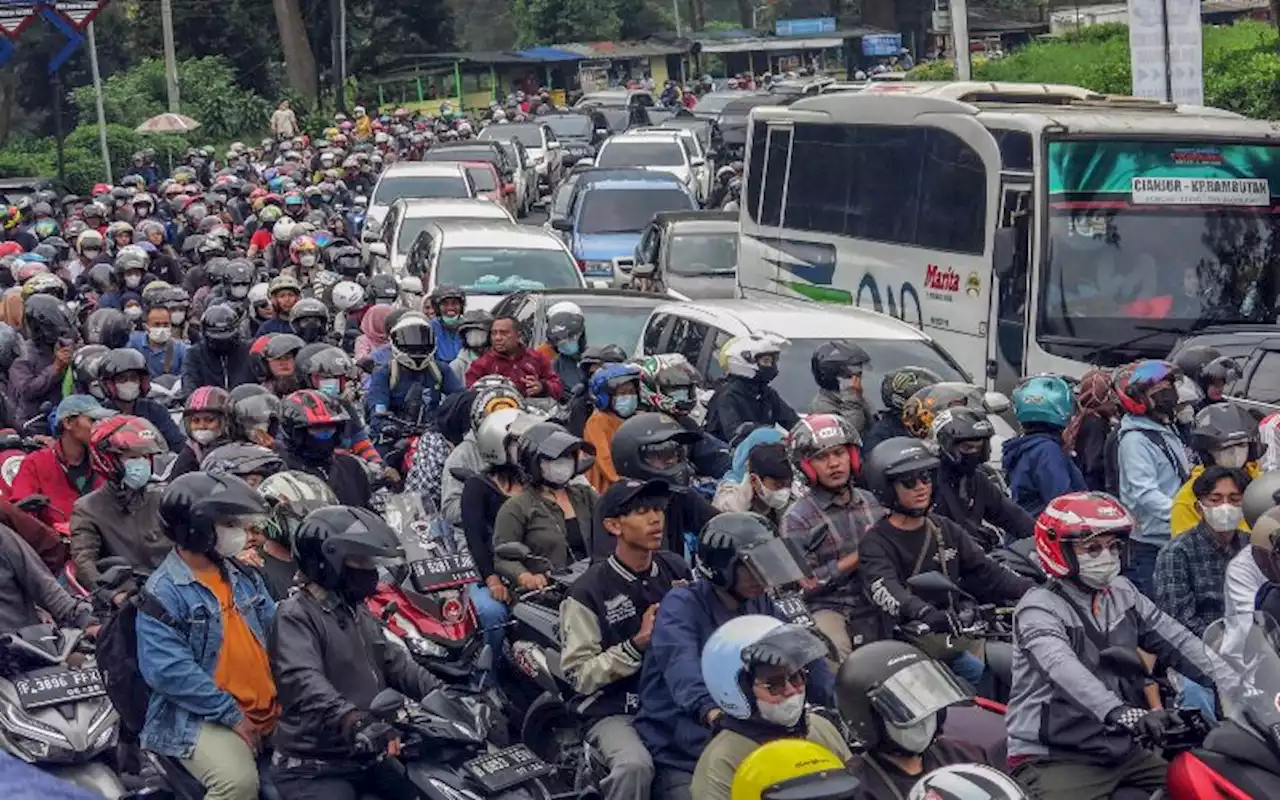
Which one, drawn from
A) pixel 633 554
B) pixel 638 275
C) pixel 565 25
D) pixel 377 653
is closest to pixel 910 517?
pixel 633 554

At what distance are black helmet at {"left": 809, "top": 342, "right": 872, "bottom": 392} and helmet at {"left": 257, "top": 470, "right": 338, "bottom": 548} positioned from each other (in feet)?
13.2

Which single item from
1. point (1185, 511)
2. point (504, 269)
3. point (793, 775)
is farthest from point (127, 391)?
point (504, 269)

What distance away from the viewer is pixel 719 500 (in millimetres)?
10219

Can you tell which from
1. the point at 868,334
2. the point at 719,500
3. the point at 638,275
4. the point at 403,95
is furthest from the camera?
the point at 403,95

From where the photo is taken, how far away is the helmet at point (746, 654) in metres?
6.55

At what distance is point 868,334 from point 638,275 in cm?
846

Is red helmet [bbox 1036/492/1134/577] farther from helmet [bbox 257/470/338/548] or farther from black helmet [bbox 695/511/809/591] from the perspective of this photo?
helmet [bbox 257/470/338/548]

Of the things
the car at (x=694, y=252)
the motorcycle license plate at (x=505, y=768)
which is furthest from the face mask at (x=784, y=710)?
the car at (x=694, y=252)

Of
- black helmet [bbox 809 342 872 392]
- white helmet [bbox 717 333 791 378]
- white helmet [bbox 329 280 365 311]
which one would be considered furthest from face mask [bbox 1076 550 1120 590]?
white helmet [bbox 329 280 365 311]

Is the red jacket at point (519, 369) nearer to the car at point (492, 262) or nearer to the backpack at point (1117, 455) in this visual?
the backpack at point (1117, 455)

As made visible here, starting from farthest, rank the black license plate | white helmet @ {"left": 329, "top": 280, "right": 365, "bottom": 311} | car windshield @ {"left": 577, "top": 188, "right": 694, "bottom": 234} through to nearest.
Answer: car windshield @ {"left": 577, "top": 188, "right": 694, "bottom": 234}
white helmet @ {"left": 329, "top": 280, "right": 365, "bottom": 311}
the black license plate

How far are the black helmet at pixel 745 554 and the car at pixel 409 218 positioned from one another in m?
17.5

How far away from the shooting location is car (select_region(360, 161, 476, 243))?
32812mm

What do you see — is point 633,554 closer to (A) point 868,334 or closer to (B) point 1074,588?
(B) point 1074,588
